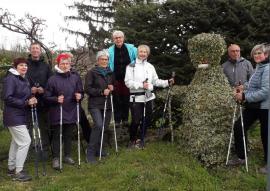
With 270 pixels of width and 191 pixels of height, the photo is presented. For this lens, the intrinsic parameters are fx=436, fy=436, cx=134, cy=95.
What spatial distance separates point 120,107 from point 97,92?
1.17 m

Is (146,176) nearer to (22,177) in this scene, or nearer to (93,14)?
(22,177)

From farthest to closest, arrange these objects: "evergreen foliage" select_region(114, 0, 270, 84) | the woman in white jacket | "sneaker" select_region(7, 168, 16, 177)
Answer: "evergreen foliage" select_region(114, 0, 270, 84) < the woman in white jacket < "sneaker" select_region(7, 168, 16, 177)

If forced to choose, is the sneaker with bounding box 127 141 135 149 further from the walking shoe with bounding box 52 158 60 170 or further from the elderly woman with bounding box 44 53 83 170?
the walking shoe with bounding box 52 158 60 170

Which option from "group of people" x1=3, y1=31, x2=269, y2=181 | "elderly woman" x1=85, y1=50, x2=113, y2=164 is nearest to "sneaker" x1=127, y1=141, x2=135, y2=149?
"group of people" x1=3, y1=31, x2=269, y2=181

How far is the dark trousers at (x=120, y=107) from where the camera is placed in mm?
9055

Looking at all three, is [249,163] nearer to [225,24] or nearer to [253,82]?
[253,82]

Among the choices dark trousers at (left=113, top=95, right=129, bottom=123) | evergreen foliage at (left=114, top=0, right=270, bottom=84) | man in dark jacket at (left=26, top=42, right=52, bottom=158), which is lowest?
dark trousers at (left=113, top=95, right=129, bottom=123)

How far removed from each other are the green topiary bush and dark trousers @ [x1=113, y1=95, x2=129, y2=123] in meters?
1.34

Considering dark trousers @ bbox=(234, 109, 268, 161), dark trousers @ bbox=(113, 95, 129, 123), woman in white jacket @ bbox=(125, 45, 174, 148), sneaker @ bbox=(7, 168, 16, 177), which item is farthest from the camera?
dark trousers @ bbox=(113, 95, 129, 123)

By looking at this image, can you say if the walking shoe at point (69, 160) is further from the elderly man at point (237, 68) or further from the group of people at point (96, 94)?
the elderly man at point (237, 68)

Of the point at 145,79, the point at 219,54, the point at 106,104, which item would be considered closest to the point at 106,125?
the point at 106,104

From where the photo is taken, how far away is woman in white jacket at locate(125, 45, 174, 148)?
8422 mm

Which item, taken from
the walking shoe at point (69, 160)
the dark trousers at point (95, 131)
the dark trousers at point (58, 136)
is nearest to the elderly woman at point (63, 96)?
the dark trousers at point (58, 136)

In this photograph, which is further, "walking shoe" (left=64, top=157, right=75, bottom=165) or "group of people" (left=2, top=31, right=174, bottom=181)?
"walking shoe" (left=64, top=157, right=75, bottom=165)
